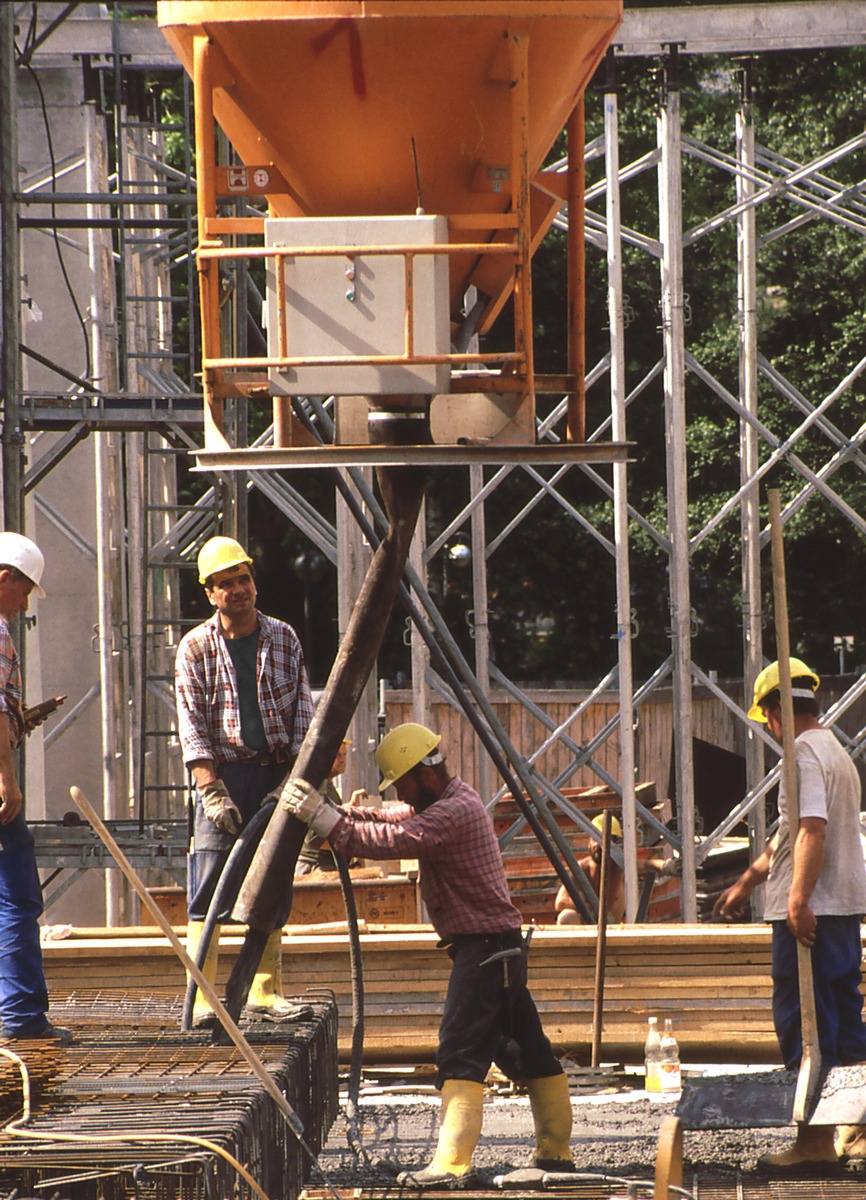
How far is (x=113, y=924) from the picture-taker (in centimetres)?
1166

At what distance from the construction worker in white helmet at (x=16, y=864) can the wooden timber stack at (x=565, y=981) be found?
6.41ft

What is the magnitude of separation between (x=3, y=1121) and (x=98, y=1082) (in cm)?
53

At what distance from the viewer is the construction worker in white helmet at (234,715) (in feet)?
21.6

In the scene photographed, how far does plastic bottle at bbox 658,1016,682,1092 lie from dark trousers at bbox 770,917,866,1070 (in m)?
1.15

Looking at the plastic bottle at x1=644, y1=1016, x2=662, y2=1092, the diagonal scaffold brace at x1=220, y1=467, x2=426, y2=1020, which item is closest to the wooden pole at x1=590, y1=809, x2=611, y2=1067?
the plastic bottle at x1=644, y1=1016, x2=662, y2=1092

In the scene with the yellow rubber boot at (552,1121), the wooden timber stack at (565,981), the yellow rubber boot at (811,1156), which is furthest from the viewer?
the wooden timber stack at (565,981)

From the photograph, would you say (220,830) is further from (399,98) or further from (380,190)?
(399,98)

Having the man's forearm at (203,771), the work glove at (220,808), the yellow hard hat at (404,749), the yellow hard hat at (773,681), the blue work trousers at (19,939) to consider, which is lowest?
the blue work trousers at (19,939)

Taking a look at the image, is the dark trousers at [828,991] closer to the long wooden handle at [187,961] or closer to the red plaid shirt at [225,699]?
the red plaid shirt at [225,699]

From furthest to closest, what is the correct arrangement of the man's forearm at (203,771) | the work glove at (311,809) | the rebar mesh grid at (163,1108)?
the man's forearm at (203,771), the work glove at (311,809), the rebar mesh grid at (163,1108)

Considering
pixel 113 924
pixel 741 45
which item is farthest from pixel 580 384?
pixel 113 924

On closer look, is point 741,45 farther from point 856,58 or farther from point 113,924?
point 856,58

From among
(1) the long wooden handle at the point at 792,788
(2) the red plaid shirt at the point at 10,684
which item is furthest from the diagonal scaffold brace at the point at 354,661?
(1) the long wooden handle at the point at 792,788

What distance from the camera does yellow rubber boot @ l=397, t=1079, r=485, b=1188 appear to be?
5656mm
